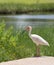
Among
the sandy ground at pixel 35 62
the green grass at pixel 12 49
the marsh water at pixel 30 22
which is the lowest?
the marsh water at pixel 30 22

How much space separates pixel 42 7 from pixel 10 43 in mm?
29334

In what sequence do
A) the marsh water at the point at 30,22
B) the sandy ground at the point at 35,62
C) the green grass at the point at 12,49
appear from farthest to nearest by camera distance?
the marsh water at the point at 30,22 < the green grass at the point at 12,49 < the sandy ground at the point at 35,62

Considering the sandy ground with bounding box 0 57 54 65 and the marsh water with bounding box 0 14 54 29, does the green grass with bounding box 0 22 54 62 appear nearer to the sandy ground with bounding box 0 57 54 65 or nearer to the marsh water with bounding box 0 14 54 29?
the sandy ground with bounding box 0 57 54 65

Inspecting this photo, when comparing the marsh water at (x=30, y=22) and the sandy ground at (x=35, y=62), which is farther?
the marsh water at (x=30, y=22)

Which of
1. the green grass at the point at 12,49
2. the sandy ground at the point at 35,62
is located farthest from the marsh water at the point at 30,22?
the sandy ground at the point at 35,62

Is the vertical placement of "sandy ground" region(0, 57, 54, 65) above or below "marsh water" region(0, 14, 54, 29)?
above

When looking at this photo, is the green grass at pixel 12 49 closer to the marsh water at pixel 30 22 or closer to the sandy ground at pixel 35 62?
the sandy ground at pixel 35 62

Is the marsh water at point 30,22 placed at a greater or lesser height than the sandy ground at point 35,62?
lesser

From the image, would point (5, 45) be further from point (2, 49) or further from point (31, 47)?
point (31, 47)

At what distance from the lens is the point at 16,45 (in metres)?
11.4

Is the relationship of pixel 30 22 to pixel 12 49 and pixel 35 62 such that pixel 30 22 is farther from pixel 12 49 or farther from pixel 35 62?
pixel 35 62

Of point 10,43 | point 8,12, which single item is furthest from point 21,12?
point 10,43

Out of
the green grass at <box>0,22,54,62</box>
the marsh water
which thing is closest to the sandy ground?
the green grass at <box>0,22,54,62</box>

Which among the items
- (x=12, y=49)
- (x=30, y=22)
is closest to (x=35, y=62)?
(x=12, y=49)
